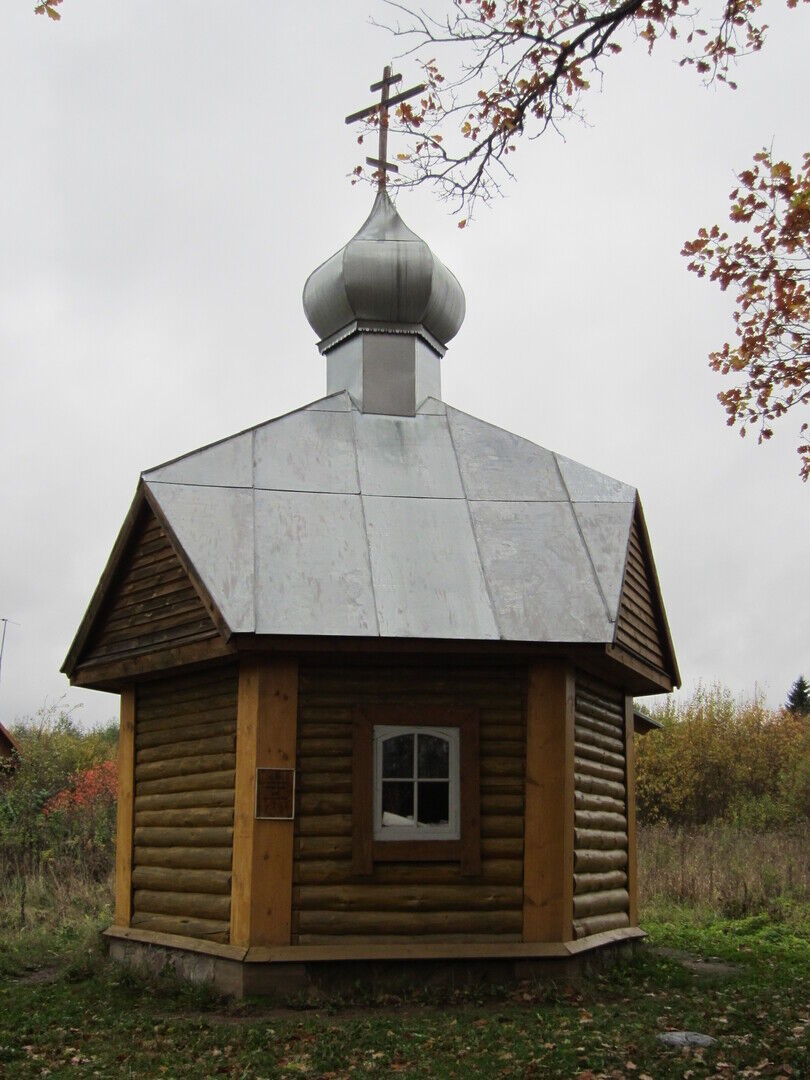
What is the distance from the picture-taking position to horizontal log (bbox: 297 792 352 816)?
382 inches

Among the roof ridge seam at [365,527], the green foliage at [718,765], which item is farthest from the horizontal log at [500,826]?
the green foliage at [718,765]

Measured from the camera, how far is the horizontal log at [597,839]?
414 inches

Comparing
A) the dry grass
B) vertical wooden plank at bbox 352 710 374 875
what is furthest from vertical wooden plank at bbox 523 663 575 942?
the dry grass

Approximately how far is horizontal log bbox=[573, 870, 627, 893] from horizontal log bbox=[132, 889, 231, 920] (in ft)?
9.91

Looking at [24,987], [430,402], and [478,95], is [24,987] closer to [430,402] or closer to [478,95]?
[430,402]

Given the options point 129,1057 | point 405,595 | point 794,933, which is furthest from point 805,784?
Result: point 129,1057

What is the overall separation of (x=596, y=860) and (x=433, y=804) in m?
1.97

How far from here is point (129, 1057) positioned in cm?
774

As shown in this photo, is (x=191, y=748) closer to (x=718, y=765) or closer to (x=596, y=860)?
(x=596, y=860)

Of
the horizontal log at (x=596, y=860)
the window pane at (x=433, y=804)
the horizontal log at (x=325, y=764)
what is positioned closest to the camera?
the horizontal log at (x=325, y=764)

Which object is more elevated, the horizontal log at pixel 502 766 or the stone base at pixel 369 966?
the horizontal log at pixel 502 766

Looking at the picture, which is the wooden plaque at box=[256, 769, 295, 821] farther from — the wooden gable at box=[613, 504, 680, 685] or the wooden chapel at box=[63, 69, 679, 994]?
the wooden gable at box=[613, 504, 680, 685]

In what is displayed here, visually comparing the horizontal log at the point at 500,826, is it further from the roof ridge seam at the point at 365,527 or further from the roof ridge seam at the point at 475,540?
the roof ridge seam at the point at 365,527

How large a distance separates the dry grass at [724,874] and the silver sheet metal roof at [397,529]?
6861 mm
